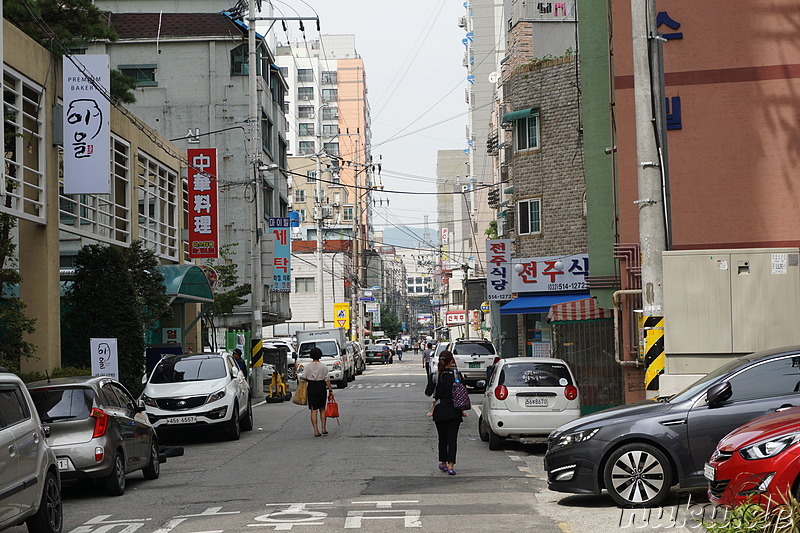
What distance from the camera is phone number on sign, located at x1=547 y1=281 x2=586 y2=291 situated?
1449 inches

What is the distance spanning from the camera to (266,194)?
5562 cm

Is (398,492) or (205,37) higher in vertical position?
(205,37)

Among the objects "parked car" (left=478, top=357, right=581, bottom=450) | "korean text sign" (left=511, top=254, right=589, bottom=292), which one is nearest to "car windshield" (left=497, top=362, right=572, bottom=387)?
"parked car" (left=478, top=357, right=581, bottom=450)

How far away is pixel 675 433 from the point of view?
10.4 m

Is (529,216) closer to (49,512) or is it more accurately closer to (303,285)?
(49,512)

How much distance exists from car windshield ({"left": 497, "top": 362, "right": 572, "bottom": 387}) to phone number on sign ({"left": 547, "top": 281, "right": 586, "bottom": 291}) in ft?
62.5

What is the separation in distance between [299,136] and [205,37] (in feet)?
247

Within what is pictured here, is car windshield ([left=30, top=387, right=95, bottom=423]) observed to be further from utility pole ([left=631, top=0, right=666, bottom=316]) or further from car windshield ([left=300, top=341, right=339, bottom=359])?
car windshield ([left=300, top=341, right=339, bottom=359])

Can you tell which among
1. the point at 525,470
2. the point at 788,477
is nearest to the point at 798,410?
the point at 788,477

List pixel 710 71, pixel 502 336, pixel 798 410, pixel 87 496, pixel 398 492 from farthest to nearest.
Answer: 1. pixel 502 336
2. pixel 710 71
3. pixel 87 496
4. pixel 398 492
5. pixel 798 410

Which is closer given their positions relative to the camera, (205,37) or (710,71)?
(710,71)

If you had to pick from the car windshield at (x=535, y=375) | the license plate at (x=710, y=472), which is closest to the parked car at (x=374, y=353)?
the car windshield at (x=535, y=375)

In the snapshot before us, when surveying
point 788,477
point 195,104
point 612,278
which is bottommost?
point 788,477

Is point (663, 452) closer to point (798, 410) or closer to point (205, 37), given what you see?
point (798, 410)
